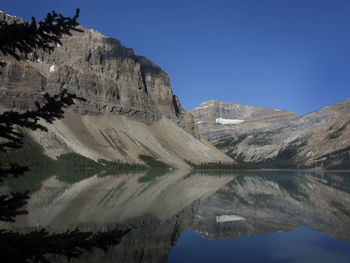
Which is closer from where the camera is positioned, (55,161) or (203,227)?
(203,227)

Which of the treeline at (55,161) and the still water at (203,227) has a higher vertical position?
the treeline at (55,161)

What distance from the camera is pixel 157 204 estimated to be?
4594 cm

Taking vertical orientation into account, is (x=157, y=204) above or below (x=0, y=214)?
below

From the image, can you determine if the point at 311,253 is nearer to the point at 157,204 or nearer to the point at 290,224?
the point at 290,224

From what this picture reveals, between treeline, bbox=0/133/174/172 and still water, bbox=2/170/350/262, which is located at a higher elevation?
treeline, bbox=0/133/174/172

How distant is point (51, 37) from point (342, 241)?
28866 millimetres

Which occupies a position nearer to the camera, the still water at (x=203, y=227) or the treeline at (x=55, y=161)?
the still water at (x=203, y=227)

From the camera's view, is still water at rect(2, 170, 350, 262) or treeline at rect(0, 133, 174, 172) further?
treeline at rect(0, 133, 174, 172)

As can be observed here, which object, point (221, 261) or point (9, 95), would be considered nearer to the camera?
point (221, 261)

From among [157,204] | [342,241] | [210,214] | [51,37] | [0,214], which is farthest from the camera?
[157,204]

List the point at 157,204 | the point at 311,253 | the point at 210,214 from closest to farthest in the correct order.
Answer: the point at 311,253
the point at 210,214
the point at 157,204

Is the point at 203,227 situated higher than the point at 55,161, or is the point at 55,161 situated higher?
the point at 55,161

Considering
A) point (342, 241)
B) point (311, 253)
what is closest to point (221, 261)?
point (311, 253)

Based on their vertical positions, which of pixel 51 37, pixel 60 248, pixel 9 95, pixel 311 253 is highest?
pixel 9 95
